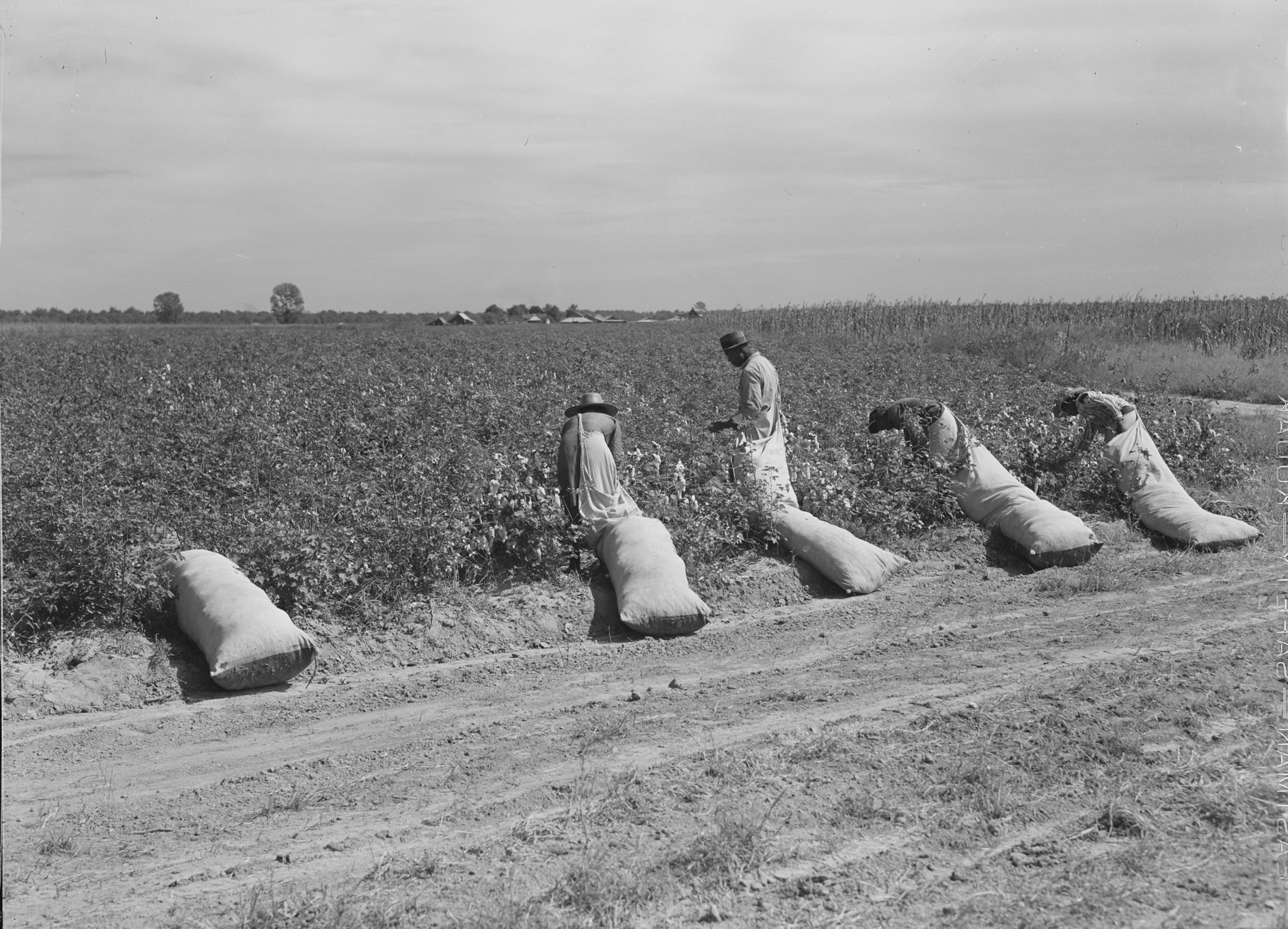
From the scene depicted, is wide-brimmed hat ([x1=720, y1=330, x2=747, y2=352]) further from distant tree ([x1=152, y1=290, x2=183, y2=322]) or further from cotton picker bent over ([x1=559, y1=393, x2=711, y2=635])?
distant tree ([x1=152, y1=290, x2=183, y2=322])

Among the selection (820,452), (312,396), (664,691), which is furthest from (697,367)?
(664,691)

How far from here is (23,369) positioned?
1543 cm

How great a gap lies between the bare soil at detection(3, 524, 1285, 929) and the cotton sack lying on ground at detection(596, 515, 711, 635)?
13cm

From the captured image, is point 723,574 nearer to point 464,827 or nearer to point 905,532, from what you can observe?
point 905,532

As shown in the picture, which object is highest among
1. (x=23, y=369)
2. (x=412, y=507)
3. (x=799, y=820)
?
(x=23, y=369)

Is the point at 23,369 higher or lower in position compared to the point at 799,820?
higher

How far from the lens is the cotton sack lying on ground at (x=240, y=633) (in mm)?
4707

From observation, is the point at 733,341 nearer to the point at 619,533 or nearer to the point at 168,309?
the point at 619,533

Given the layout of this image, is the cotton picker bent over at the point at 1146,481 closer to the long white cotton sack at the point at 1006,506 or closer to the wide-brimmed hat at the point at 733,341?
the long white cotton sack at the point at 1006,506

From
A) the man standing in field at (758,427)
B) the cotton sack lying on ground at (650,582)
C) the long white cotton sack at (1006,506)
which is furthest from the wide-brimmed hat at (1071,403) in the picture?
the cotton sack lying on ground at (650,582)

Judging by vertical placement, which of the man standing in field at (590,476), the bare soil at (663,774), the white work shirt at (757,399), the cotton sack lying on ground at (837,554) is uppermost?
the white work shirt at (757,399)

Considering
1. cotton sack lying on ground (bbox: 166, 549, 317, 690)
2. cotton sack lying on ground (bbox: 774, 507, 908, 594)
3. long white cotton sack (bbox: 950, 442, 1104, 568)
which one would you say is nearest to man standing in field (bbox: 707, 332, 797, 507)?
cotton sack lying on ground (bbox: 774, 507, 908, 594)

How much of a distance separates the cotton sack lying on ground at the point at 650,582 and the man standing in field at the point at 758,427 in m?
1.39

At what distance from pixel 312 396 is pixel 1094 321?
927 inches
